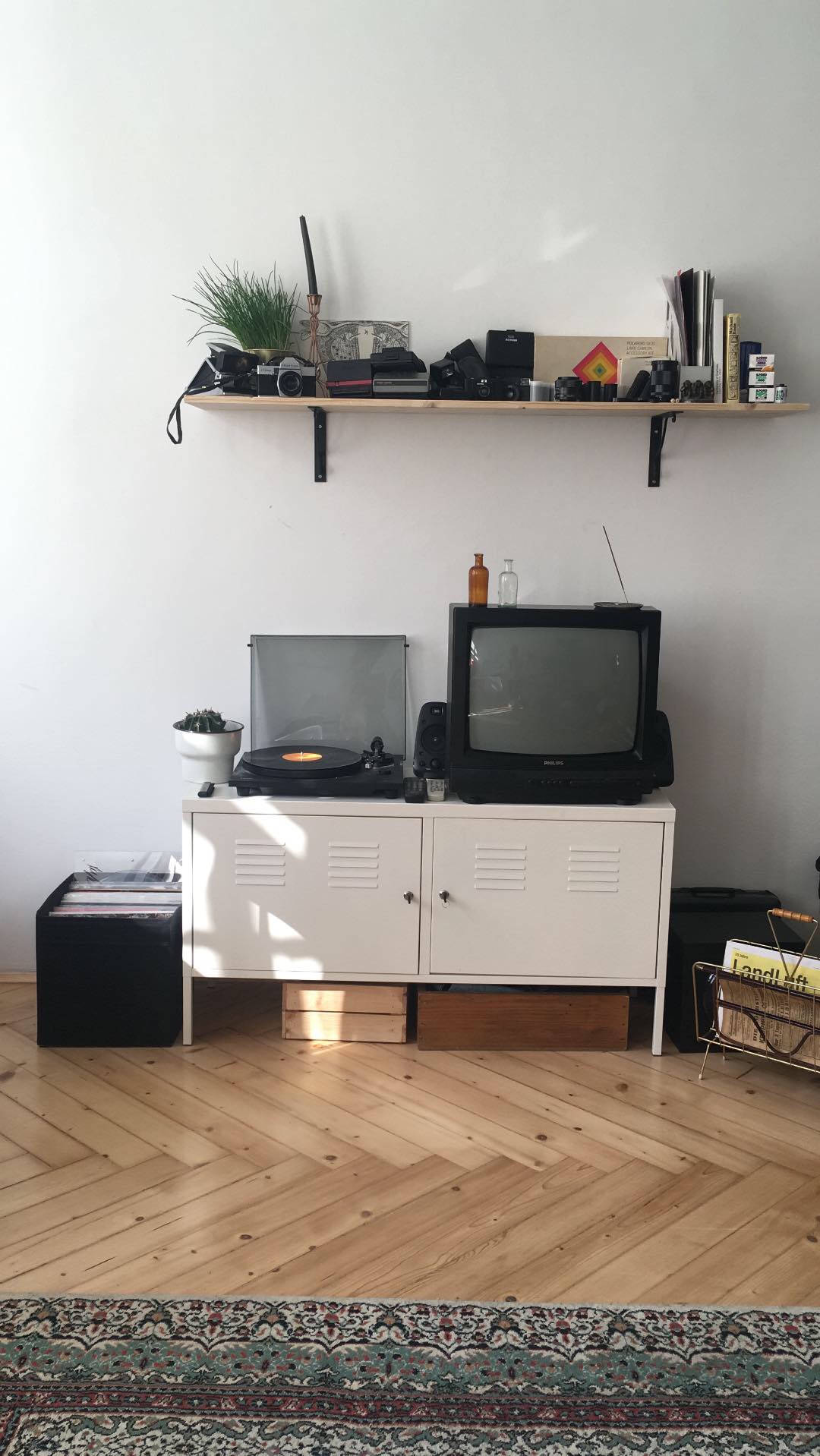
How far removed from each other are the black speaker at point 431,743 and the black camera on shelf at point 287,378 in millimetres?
857

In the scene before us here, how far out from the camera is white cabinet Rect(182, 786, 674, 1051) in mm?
2926

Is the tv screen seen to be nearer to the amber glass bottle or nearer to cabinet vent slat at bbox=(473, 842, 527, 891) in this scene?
the amber glass bottle

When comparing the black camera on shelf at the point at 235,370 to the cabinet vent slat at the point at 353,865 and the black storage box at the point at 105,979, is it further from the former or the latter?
the black storage box at the point at 105,979

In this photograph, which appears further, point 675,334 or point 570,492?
point 570,492

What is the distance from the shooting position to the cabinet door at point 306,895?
2932 millimetres

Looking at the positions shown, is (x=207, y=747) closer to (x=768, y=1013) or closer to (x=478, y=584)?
(x=478, y=584)

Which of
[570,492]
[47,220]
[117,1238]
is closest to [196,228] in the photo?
[47,220]

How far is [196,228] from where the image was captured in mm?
A: 3102

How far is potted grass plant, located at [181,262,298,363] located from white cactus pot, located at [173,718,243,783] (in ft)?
3.15

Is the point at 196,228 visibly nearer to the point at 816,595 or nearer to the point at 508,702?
the point at 508,702

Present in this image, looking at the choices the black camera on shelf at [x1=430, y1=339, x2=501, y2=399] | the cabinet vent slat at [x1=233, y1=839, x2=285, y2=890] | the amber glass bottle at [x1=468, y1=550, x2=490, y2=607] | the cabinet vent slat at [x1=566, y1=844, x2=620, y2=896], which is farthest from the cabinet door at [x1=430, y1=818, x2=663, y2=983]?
the black camera on shelf at [x1=430, y1=339, x2=501, y2=399]

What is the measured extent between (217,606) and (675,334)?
1.40 metres

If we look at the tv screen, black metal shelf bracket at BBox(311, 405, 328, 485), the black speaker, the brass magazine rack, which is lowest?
the brass magazine rack

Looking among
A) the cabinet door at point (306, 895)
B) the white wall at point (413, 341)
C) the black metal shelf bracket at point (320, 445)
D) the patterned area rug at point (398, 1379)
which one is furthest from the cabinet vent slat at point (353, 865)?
the patterned area rug at point (398, 1379)
